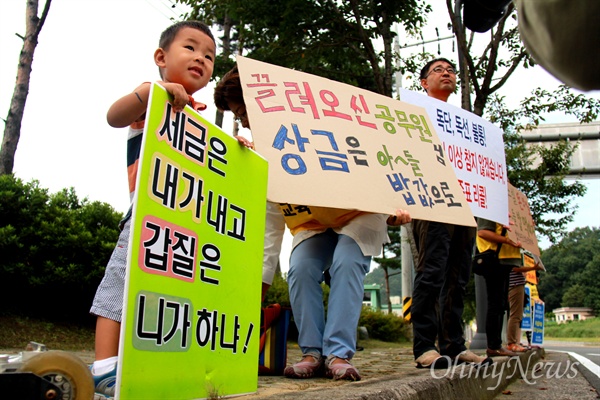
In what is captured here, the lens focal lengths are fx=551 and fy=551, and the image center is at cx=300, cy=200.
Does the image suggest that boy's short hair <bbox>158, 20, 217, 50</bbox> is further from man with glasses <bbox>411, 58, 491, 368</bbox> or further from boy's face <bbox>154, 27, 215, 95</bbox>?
man with glasses <bbox>411, 58, 491, 368</bbox>

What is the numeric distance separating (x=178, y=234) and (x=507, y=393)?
3.14m

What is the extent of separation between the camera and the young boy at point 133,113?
1.74 metres

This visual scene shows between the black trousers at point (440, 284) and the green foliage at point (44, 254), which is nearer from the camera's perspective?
the black trousers at point (440, 284)

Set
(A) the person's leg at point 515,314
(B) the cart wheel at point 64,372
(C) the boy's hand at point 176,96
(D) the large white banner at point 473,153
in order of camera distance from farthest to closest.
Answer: (A) the person's leg at point 515,314, (D) the large white banner at point 473,153, (C) the boy's hand at point 176,96, (B) the cart wheel at point 64,372

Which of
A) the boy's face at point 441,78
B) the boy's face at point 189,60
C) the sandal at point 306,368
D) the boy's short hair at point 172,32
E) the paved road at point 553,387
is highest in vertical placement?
the boy's face at point 441,78

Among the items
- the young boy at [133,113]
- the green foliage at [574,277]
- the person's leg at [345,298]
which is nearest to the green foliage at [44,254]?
the person's leg at [345,298]

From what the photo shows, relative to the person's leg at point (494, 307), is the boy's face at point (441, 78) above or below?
above

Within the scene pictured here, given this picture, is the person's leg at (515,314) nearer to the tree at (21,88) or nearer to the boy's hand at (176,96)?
Answer: the boy's hand at (176,96)

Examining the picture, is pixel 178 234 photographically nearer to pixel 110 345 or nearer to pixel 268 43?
pixel 110 345

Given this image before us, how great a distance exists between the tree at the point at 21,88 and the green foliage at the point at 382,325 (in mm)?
8760

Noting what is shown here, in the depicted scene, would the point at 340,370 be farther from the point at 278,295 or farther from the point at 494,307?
the point at 278,295

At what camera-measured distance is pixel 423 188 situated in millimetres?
2936

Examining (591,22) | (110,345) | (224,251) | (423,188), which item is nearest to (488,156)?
(423,188)

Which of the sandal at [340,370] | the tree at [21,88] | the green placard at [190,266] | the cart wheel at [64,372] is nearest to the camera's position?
the cart wheel at [64,372]
